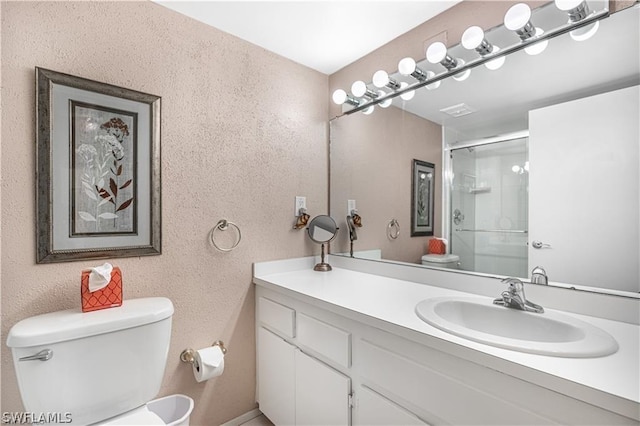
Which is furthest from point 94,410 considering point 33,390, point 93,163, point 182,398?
point 93,163

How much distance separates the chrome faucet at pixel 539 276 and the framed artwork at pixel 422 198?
1.52ft

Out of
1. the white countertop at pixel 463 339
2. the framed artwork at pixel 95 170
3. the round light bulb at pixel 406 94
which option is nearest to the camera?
the white countertop at pixel 463 339

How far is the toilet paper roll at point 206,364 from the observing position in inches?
57.2

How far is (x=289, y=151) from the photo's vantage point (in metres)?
1.93

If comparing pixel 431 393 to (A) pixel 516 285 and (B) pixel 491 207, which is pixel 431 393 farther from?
(B) pixel 491 207

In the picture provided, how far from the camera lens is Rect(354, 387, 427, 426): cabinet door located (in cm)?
97

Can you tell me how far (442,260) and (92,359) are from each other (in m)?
1.49

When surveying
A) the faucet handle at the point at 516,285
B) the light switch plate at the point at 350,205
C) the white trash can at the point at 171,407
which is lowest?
the white trash can at the point at 171,407

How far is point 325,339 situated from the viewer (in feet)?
4.22

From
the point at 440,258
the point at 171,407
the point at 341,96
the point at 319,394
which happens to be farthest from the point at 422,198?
the point at 171,407

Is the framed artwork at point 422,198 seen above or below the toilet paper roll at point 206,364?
above

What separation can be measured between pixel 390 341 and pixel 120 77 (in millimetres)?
1559

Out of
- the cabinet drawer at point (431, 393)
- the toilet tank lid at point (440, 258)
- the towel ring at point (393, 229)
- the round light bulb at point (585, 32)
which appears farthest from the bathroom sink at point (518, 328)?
the round light bulb at point (585, 32)

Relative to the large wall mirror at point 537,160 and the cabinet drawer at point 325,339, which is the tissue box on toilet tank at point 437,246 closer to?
the large wall mirror at point 537,160
